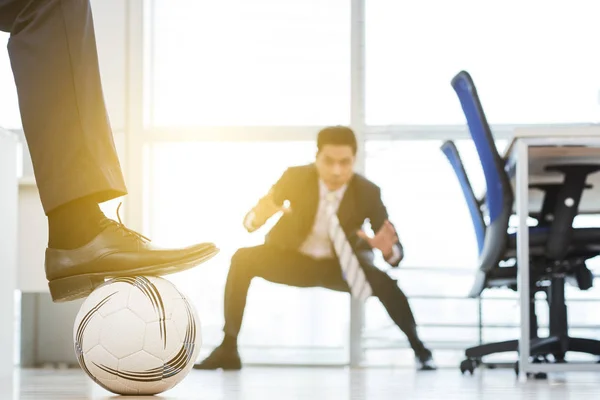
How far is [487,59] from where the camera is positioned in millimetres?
4363

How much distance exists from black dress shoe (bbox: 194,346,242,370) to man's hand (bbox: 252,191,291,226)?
63 cm

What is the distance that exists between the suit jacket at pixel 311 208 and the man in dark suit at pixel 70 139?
7.19ft

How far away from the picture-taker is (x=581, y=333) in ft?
14.3

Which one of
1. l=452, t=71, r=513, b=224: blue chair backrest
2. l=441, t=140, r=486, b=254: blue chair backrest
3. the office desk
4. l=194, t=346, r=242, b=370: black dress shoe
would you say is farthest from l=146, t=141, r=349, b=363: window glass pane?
the office desk

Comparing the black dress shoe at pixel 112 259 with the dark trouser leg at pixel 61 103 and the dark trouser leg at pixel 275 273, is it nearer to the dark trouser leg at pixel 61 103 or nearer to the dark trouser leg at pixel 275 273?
the dark trouser leg at pixel 61 103

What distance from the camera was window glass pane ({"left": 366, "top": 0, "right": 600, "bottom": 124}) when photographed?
4.32 m

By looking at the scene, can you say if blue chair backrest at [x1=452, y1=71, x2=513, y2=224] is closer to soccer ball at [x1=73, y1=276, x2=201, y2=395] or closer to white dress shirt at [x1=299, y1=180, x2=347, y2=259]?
white dress shirt at [x1=299, y1=180, x2=347, y2=259]

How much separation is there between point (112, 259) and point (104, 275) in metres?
0.05

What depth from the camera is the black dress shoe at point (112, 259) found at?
1.87 metres

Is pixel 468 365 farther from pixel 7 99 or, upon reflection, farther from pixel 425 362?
pixel 7 99

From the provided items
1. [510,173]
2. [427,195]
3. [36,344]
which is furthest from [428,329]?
[36,344]

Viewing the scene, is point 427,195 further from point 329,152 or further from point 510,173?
point 510,173

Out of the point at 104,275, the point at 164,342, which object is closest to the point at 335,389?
the point at 164,342

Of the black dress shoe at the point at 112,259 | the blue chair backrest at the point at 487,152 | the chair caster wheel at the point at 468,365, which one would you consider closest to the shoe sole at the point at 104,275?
the black dress shoe at the point at 112,259
